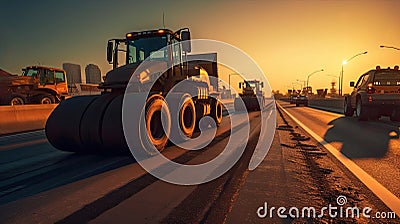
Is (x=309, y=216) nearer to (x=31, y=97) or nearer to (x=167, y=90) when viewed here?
(x=167, y=90)

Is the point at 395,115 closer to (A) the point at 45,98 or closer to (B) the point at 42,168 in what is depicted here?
(B) the point at 42,168

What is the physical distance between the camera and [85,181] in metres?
3.48

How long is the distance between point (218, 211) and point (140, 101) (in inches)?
118

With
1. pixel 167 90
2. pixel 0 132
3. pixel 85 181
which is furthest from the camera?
pixel 0 132

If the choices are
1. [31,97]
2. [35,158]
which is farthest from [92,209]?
[31,97]

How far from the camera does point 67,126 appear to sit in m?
4.80

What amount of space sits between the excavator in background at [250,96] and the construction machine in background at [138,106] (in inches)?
580

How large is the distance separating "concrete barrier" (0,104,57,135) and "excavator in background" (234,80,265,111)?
1585 centimetres

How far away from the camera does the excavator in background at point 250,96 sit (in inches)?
938

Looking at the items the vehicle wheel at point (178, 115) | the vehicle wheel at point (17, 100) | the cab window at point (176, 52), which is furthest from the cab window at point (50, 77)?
the vehicle wheel at point (178, 115)

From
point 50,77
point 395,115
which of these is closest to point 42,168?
point 395,115

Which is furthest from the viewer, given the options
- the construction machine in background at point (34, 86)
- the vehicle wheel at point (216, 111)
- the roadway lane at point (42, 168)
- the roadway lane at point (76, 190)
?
the construction machine in background at point (34, 86)

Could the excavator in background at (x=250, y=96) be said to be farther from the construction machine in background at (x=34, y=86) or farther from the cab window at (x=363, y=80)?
the construction machine in background at (x=34, y=86)

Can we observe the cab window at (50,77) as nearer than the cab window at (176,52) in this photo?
No
